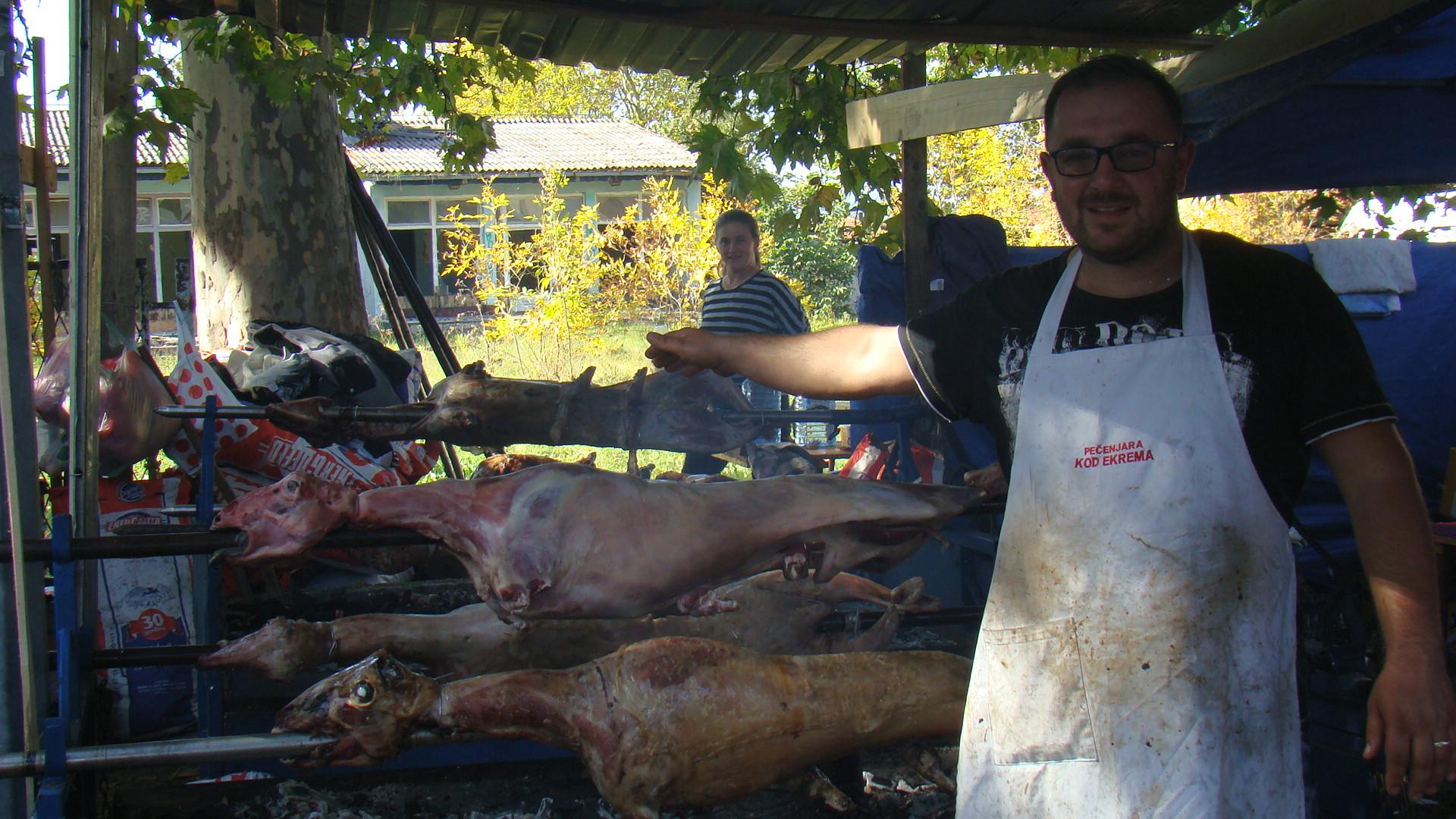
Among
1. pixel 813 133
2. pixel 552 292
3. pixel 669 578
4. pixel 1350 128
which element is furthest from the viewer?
pixel 552 292

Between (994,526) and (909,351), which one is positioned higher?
(909,351)

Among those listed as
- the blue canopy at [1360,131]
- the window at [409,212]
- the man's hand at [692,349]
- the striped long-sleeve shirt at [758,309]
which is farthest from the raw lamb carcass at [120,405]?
the window at [409,212]

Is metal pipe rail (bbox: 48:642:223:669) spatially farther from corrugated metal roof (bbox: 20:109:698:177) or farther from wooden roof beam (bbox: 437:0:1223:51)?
corrugated metal roof (bbox: 20:109:698:177)

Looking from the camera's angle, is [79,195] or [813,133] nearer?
[79,195]

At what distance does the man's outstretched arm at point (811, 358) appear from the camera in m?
2.28

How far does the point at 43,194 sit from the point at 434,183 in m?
18.8

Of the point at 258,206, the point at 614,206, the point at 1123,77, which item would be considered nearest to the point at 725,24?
the point at 1123,77

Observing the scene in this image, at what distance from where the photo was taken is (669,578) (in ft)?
8.20

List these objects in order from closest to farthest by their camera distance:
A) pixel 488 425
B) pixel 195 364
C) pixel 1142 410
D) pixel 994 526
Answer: pixel 1142 410, pixel 488 425, pixel 994 526, pixel 195 364

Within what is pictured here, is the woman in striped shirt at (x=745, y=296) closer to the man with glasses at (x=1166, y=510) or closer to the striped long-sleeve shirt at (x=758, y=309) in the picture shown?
the striped long-sleeve shirt at (x=758, y=309)

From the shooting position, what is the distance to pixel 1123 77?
1879 millimetres

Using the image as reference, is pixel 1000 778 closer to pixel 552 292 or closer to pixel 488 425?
pixel 488 425

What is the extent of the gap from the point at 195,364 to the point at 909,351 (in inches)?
126

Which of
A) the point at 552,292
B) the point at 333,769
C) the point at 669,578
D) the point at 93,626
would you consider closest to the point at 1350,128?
the point at 669,578
